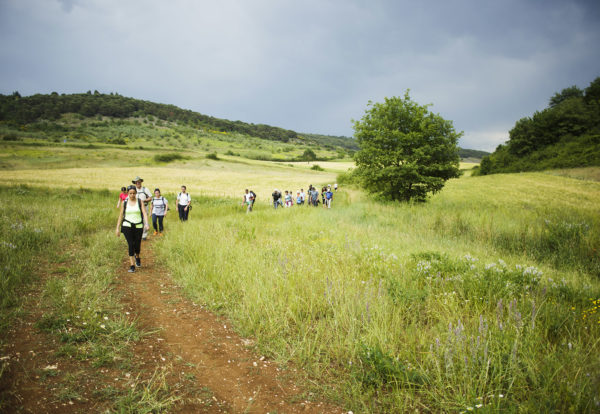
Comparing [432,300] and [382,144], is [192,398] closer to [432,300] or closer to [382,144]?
[432,300]

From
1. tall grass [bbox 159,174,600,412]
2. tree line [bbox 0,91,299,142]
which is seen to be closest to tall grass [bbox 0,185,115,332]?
tall grass [bbox 159,174,600,412]

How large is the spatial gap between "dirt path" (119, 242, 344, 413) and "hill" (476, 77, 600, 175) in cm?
5994

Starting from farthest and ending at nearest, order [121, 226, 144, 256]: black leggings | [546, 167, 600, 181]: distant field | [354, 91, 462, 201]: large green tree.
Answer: [546, 167, 600, 181]: distant field → [354, 91, 462, 201]: large green tree → [121, 226, 144, 256]: black leggings

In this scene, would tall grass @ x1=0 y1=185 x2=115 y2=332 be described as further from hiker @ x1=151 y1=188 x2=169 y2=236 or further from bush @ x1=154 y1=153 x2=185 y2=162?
bush @ x1=154 y1=153 x2=185 y2=162

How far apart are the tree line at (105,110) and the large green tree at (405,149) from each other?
9774cm

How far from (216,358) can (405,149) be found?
1831cm

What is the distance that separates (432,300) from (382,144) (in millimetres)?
16241

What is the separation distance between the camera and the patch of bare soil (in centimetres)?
261

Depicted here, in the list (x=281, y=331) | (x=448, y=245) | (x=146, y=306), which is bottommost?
(x=146, y=306)

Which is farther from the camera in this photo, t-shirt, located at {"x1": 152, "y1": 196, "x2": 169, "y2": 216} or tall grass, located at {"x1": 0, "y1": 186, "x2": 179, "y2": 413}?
t-shirt, located at {"x1": 152, "y1": 196, "x2": 169, "y2": 216}

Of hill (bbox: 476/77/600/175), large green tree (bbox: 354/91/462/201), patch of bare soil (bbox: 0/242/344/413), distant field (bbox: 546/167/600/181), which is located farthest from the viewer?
hill (bbox: 476/77/600/175)

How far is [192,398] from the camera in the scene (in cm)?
278

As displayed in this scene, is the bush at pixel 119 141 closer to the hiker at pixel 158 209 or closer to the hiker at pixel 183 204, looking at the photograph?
the hiker at pixel 183 204

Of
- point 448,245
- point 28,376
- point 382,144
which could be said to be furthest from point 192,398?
point 382,144
